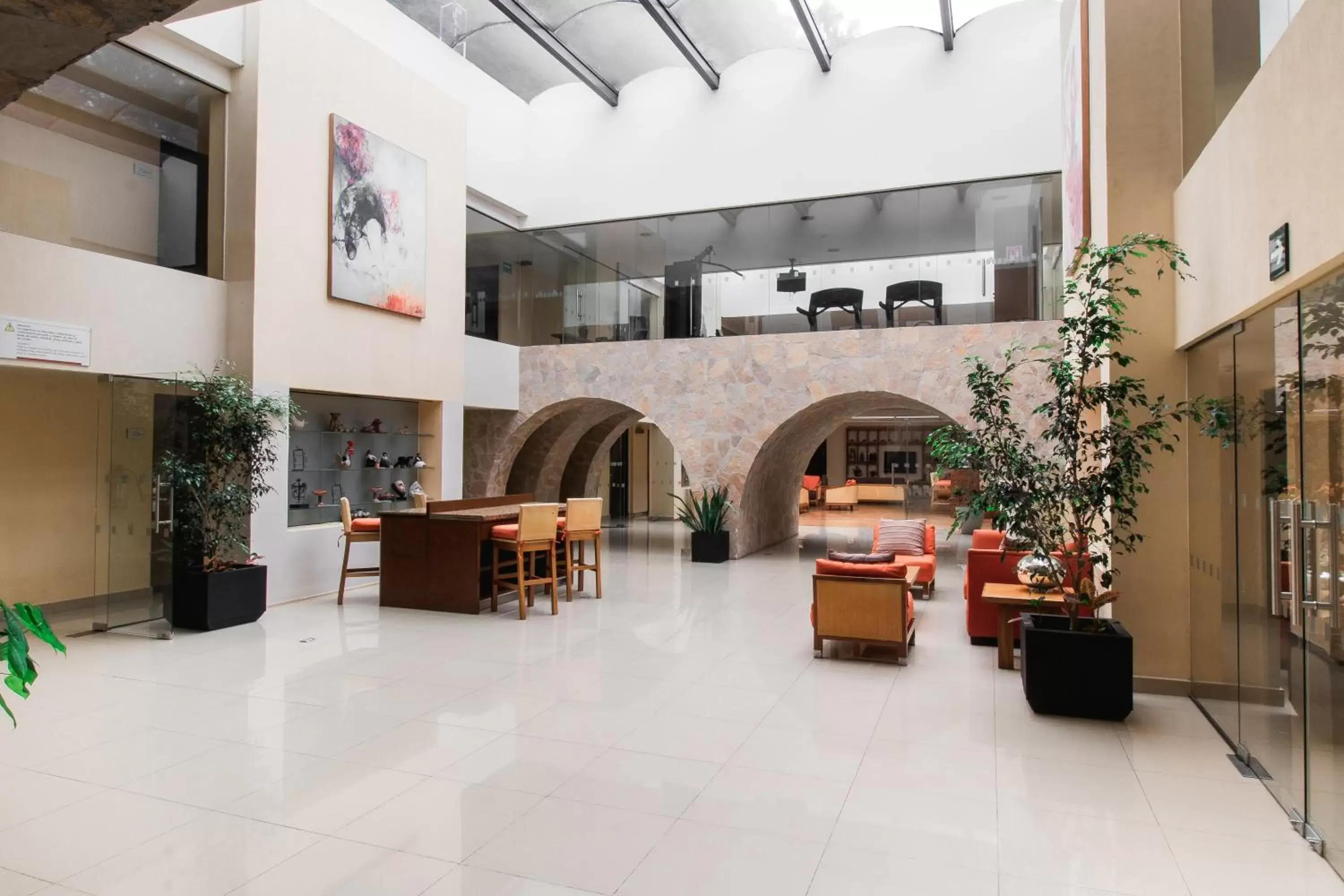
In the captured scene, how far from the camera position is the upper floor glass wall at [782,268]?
10586mm

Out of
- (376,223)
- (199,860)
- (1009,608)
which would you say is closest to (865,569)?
(1009,608)

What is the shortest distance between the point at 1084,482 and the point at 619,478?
571 inches

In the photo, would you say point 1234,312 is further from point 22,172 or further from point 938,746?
point 22,172

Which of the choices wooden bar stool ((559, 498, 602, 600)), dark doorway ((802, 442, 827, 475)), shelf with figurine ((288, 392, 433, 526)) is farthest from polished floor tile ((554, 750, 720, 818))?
dark doorway ((802, 442, 827, 475))

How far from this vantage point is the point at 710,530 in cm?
1141

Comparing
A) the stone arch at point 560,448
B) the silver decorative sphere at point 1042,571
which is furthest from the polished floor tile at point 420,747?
the stone arch at point 560,448

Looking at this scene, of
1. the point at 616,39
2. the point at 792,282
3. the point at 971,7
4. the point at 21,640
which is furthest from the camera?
the point at 616,39

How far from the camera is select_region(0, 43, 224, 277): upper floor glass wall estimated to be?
701cm

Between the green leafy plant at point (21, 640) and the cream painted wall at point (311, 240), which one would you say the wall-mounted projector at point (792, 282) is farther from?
the green leafy plant at point (21, 640)

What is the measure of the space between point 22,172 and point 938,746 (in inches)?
333

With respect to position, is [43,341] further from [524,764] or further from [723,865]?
[723,865]

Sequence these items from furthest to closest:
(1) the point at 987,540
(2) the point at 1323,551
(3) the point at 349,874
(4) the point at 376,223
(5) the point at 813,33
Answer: (5) the point at 813,33
(4) the point at 376,223
(1) the point at 987,540
(2) the point at 1323,551
(3) the point at 349,874

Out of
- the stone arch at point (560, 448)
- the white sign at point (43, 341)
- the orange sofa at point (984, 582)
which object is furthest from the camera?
the stone arch at point (560, 448)

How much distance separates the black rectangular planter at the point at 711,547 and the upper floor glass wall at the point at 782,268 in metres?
2.96
